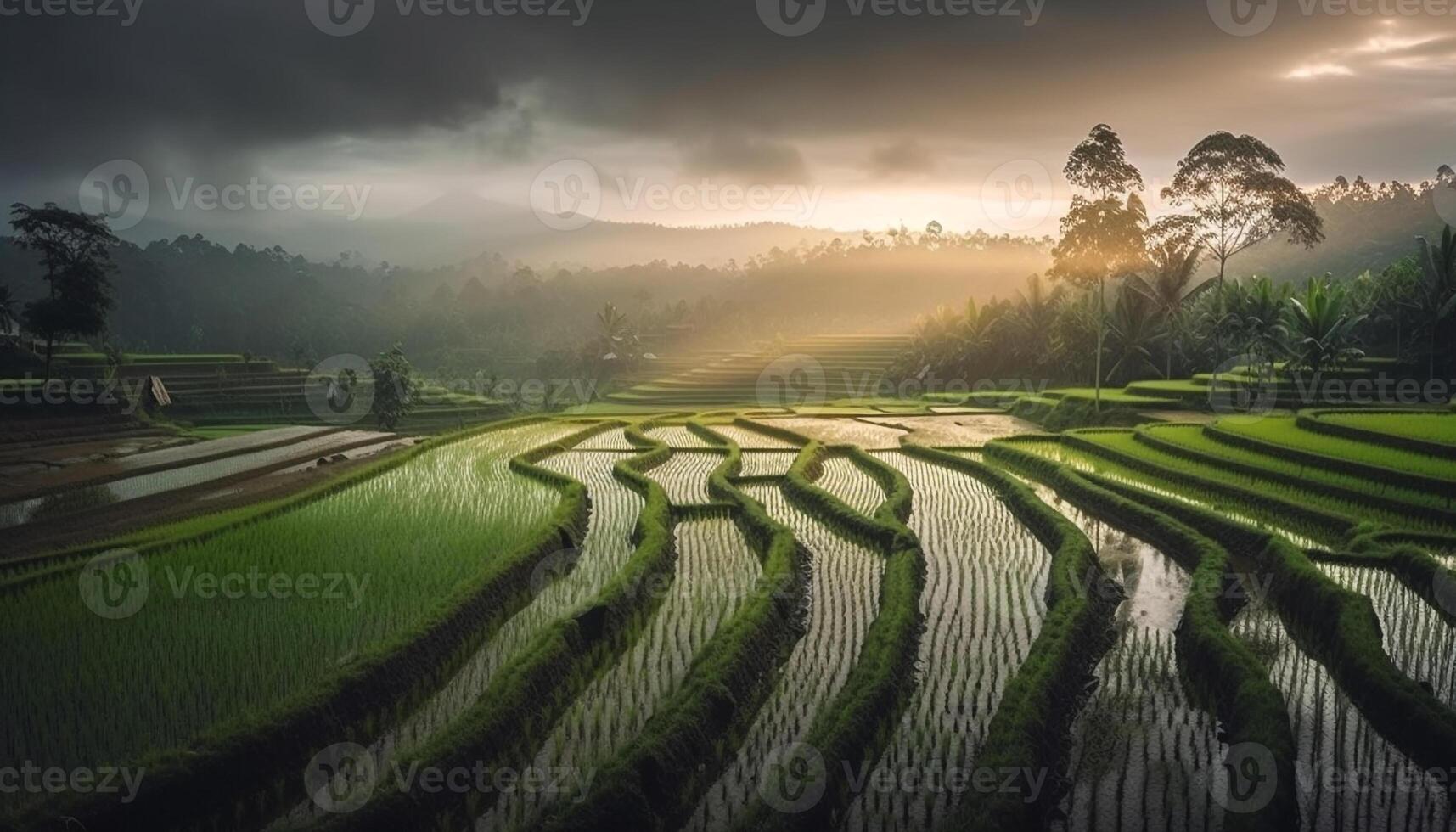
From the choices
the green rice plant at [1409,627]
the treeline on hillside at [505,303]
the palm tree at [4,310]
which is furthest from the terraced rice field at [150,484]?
the treeline on hillside at [505,303]

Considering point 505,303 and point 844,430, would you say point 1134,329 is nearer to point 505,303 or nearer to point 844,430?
point 844,430

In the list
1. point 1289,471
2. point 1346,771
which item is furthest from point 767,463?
point 1346,771

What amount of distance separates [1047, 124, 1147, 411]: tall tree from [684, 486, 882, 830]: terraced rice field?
13.3 meters

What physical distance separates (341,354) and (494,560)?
6672 cm

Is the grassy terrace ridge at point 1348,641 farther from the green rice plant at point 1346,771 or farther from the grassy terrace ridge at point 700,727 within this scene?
the grassy terrace ridge at point 700,727

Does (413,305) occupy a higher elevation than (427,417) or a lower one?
→ higher

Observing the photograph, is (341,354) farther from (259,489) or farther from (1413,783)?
(1413,783)

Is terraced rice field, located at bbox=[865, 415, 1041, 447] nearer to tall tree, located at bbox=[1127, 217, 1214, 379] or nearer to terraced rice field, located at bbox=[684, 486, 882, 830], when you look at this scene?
tall tree, located at bbox=[1127, 217, 1214, 379]

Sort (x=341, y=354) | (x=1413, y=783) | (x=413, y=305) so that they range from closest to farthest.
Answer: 1. (x=1413, y=783)
2. (x=341, y=354)
3. (x=413, y=305)

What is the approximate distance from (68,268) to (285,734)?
26.9m

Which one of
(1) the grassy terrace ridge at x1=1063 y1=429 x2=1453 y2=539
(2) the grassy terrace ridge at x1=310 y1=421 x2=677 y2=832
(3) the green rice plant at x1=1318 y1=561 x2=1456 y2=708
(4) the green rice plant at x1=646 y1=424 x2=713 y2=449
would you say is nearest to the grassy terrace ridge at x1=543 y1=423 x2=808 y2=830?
(2) the grassy terrace ridge at x1=310 y1=421 x2=677 y2=832

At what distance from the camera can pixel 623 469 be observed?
14.6 m

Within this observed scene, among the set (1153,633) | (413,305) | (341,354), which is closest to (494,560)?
(1153,633)

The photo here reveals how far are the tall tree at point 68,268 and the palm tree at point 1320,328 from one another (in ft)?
93.5
